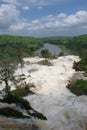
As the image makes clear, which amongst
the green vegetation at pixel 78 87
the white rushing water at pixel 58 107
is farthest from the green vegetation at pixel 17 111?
the green vegetation at pixel 78 87

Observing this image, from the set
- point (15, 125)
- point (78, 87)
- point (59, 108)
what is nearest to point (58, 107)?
point (59, 108)

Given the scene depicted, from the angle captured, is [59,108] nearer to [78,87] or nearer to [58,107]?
[58,107]

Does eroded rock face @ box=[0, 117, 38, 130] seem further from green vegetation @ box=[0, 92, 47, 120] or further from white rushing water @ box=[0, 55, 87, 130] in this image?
green vegetation @ box=[0, 92, 47, 120]

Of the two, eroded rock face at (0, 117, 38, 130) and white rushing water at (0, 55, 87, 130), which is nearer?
eroded rock face at (0, 117, 38, 130)

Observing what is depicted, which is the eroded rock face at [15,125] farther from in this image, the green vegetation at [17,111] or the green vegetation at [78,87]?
the green vegetation at [78,87]

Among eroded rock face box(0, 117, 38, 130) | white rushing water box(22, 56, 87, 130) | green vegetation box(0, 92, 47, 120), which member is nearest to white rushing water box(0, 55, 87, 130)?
white rushing water box(22, 56, 87, 130)

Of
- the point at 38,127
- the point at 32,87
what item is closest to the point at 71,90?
the point at 32,87

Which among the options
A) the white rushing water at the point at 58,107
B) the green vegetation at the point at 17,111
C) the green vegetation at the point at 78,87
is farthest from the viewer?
the green vegetation at the point at 78,87

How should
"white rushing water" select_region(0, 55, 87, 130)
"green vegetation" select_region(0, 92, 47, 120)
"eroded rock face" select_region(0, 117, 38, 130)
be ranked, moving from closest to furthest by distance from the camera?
"eroded rock face" select_region(0, 117, 38, 130), "green vegetation" select_region(0, 92, 47, 120), "white rushing water" select_region(0, 55, 87, 130)
